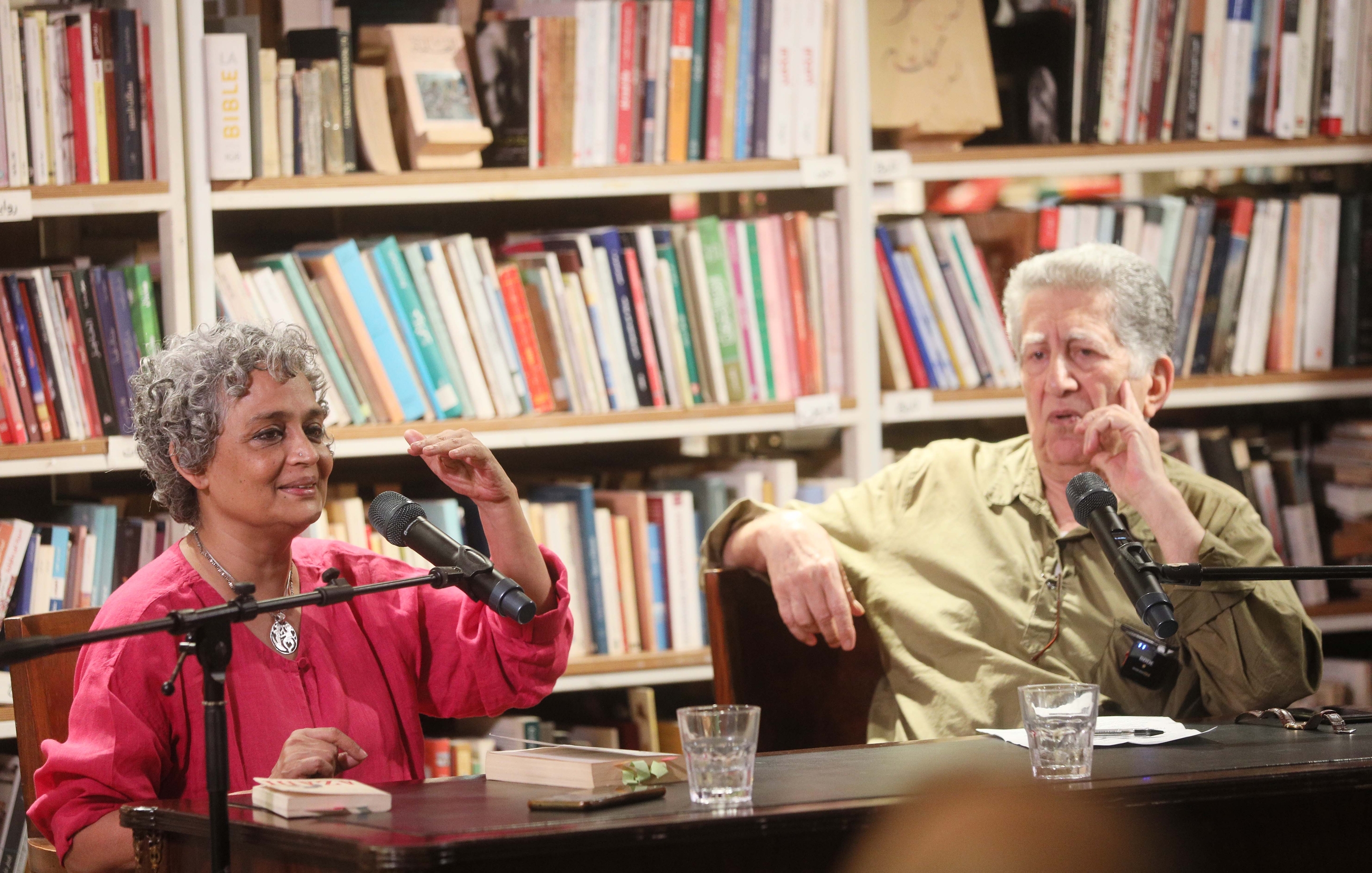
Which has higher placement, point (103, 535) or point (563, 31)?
point (563, 31)

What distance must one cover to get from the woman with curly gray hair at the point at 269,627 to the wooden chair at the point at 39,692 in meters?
0.29

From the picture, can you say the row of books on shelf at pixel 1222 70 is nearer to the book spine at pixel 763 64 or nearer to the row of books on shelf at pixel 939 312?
the row of books on shelf at pixel 939 312

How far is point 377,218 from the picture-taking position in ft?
9.54

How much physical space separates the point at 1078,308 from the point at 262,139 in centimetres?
145

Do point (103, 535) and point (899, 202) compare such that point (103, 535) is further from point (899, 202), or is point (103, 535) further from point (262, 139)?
point (899, 202)

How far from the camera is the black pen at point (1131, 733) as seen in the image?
169 centimetres

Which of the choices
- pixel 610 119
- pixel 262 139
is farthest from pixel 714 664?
pixel 262 139

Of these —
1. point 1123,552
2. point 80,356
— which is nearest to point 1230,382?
point 1123,552

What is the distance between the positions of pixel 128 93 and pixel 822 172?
1.27 m

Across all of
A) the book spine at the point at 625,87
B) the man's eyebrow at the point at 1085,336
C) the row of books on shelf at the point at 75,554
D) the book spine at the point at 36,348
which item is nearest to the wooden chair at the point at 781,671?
the man's eyebrow at the point at 1085,336

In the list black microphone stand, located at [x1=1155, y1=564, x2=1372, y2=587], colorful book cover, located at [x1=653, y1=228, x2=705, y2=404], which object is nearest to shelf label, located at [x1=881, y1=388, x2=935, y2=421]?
colorful book cover, located at [x1=653, y1=228, x2=705, y2=404]

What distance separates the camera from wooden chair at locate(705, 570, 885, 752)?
2184 millimetres

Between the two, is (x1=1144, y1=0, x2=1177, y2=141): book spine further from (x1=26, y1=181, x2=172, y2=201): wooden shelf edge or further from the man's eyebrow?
(x1=26, y1=181, x2=172, y2=201): wooden shelf edge

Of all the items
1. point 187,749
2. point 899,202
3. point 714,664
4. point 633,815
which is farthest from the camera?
point 899,202
